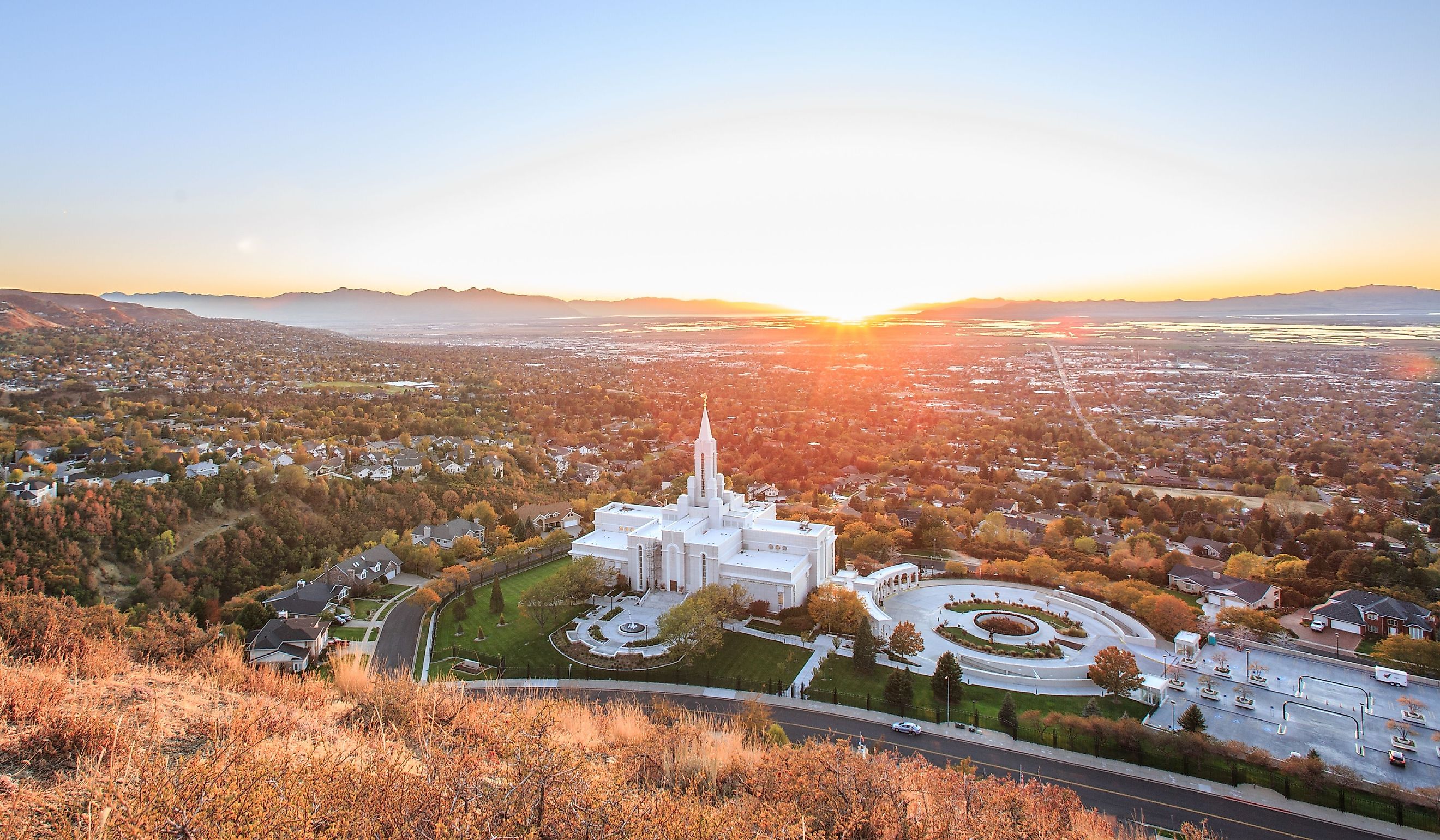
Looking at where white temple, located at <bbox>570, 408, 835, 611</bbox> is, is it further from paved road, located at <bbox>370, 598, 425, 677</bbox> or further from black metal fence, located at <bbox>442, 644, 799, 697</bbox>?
paved road, located at <bbox>370, 598, 425, 677</bbox>

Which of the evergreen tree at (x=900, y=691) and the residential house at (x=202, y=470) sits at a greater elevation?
the residential house at (x=202, y=470)

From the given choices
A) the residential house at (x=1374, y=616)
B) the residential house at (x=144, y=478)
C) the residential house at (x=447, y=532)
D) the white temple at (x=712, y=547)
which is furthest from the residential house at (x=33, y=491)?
the residential house at (x=1374, y=616)

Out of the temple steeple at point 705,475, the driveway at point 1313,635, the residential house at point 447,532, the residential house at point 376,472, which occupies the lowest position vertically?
the driveway at point 1313,635

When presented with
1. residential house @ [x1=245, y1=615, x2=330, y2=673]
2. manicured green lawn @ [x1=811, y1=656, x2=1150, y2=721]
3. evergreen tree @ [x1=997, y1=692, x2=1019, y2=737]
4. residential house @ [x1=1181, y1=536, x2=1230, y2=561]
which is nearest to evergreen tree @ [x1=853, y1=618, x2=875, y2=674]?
manicured green lawn @ [x1=811, y1=656, x2=1150, y2=721]

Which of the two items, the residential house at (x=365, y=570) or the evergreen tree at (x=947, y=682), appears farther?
the residential house at (x=365, y=570)

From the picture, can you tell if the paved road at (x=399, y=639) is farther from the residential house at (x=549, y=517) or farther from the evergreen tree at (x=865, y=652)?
the evergreen tree at (x=865, y=652)

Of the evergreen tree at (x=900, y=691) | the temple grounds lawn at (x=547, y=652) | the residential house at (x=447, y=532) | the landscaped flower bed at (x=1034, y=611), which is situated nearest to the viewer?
the evergreen tree at (x=900, y=691)

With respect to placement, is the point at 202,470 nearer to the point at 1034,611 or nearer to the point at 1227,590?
the point at 1034,611
